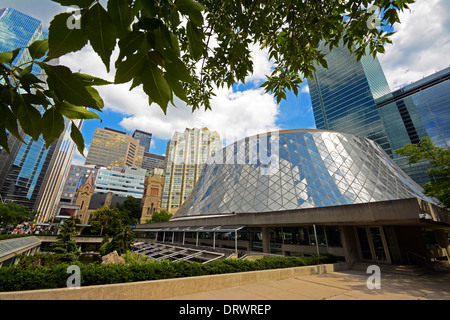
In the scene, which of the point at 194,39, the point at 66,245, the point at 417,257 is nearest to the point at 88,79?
the point at 194,39

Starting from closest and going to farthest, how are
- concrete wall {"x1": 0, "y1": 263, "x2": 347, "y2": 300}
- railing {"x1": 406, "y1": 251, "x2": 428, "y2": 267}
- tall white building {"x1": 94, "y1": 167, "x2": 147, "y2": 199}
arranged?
concrete wall {"x1": 0, "y1": 263, "x2": 347, "y2": 300}
railing {"x1": 406, "y1": 251, "x2": 428, "y2": 267}
tall white building {"x1": 94, "y1": 167, "x2": 147, "y2": 199}

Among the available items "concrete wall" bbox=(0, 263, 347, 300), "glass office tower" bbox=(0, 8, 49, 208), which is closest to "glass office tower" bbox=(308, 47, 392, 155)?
"concrete wall" bbox=(0, 263, 347, 300)

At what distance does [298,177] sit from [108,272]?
84.2ft

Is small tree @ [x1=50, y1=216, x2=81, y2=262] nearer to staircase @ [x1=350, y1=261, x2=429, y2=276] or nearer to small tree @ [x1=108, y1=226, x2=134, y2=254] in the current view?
small tree @ [x1=108, y1=226, x2=134, y2=254]

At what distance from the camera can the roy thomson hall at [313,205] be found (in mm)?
14125

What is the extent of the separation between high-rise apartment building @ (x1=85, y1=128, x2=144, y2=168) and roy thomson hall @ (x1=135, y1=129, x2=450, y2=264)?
465ft

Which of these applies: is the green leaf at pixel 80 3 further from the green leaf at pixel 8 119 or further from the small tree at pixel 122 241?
the small tree at pixel 122 241

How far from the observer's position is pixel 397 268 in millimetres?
12398

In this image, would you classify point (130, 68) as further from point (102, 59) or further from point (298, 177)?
point (298, 177)

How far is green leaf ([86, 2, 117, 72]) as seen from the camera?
0.67 m

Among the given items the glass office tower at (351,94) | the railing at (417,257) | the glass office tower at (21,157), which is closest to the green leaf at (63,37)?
the railing at (417,257)

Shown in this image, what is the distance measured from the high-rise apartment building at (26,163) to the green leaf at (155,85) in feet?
→ 263

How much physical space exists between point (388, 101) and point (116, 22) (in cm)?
12558
